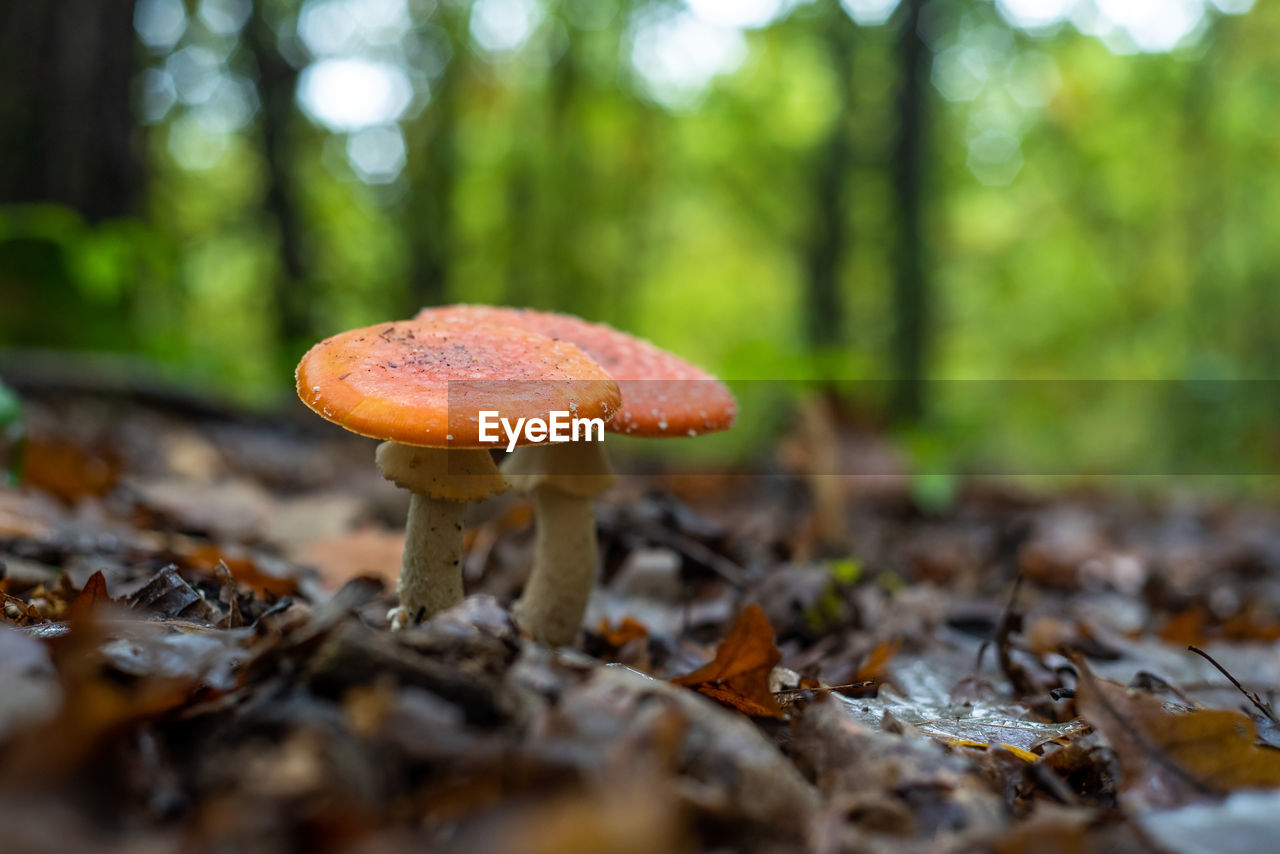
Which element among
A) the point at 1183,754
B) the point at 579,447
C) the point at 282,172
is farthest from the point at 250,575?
the point at 282,172

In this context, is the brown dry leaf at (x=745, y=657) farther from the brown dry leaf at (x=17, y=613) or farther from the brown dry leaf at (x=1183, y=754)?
the brown dry leaf at (x=17, y=613)

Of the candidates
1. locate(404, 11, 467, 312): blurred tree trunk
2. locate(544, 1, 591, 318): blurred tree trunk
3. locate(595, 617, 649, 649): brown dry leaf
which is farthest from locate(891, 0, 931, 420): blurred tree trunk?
locate(595, 617, 649, 649): brown dry leaf

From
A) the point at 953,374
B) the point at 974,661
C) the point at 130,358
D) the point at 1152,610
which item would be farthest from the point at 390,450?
the point at 953,374

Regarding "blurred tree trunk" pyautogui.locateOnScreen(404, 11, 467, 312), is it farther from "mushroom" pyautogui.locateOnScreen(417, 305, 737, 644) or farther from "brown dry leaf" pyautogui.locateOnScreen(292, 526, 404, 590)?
"mushroom" pyautogui.locateOnScreen(417, 305, 737, 644)

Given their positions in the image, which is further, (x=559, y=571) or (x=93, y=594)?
(x=559, y=571)

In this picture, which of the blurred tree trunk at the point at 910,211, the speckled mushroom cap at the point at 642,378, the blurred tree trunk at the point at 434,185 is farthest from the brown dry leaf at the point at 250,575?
the blurred tree trunk at the point at 434,185

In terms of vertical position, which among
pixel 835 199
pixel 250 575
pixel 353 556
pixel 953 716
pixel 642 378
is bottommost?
pixel 353 556

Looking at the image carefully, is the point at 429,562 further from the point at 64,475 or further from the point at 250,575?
the point at 64,475
